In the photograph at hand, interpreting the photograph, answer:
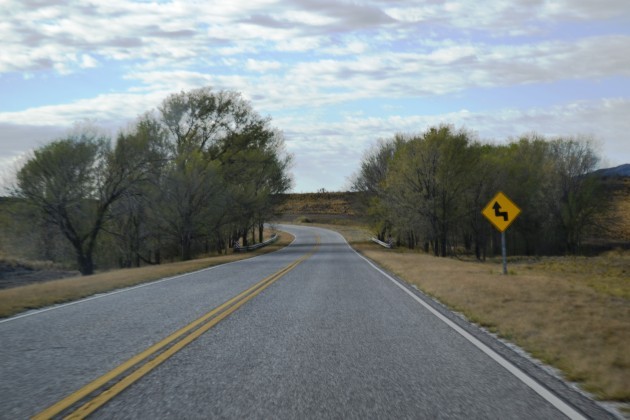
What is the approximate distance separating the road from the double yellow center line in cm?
2

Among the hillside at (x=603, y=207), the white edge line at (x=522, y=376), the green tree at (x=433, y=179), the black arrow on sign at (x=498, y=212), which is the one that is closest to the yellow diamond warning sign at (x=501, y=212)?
the black arrow on sign at (x=498, y=212)

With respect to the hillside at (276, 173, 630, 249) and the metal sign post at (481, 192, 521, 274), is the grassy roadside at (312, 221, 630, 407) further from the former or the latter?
the hillside at (276, 173, 630, 249)

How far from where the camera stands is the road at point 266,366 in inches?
199

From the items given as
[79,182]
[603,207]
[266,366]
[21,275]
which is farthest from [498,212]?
[603,207]

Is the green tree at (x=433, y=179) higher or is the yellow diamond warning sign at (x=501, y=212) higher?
the green tree at (x=433, y=179)

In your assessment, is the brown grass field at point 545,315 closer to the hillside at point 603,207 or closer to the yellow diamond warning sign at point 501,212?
the yellow diamond warning sign at point 501,212

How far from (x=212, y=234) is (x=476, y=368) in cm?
3910

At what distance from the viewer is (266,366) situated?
6.62 meters

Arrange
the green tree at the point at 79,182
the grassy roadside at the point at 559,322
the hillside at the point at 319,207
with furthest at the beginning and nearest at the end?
1. the hillside at the point at 319,207
2. the green tree at the point at 79,182
3. the grassy roadside at the point at 559,322

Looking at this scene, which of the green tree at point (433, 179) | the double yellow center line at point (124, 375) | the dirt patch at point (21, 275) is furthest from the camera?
the green tree at point (433, 179)

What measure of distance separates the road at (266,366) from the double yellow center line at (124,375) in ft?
0.08

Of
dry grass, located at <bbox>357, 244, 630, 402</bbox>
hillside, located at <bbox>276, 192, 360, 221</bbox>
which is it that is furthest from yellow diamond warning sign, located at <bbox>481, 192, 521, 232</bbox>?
hillside, located at <bbox>276, 192, 360, 221</bbox>

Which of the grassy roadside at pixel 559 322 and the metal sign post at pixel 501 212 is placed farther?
the metal sign post at pixel 501 212

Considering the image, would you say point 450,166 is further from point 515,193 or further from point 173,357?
point 173,357
